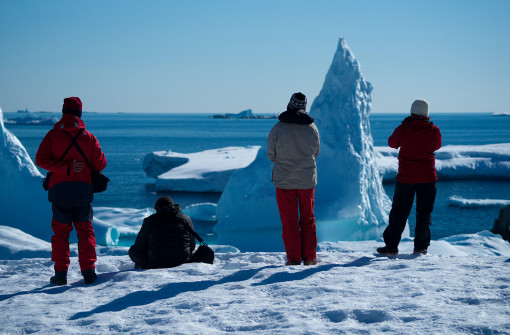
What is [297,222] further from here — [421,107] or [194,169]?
[194,169]

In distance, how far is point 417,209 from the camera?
3.87 meters

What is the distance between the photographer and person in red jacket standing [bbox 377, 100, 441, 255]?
3.75 metres

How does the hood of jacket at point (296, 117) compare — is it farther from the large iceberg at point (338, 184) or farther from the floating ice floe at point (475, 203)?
the floating ice floe at point (475, 203)

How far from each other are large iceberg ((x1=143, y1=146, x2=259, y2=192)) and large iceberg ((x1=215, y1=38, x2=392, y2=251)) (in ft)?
34.1

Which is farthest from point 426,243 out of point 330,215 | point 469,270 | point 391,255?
point 330,215

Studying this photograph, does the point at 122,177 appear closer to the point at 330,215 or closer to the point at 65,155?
the point at 330,215

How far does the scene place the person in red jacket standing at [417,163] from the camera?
375cm

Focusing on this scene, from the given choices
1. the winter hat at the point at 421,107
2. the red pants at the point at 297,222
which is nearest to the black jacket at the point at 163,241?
the red pants at the point at 297,222

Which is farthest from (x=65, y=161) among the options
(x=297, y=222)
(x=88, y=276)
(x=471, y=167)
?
(x=471, y=167)

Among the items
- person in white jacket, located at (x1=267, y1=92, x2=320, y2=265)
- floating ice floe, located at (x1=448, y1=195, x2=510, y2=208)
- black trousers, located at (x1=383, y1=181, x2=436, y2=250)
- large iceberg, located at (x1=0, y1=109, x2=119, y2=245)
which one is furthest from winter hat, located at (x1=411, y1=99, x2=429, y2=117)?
floating ice floe, located at (x1=448, y1=195, x2=510, y2=208)

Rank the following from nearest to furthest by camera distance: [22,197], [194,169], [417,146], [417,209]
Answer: [417,146] < [417,209] < [22,197] < [194,169]

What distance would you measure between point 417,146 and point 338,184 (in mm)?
5665

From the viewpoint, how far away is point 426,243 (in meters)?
4.04

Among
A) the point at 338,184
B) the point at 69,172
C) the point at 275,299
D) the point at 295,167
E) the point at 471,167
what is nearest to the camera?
the point at 275,299
